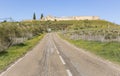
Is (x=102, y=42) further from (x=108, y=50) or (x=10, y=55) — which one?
(x=10, y=55)

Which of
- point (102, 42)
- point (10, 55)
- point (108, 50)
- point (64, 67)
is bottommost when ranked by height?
point (102, 42)

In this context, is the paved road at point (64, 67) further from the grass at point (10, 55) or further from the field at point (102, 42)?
the field at point (102, 42)

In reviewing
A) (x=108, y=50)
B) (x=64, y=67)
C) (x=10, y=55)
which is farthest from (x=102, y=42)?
(x=64, y=67)

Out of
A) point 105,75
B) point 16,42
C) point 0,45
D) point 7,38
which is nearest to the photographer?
point 105,75

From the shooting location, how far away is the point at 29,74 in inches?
502

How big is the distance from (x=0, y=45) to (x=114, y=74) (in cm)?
1925

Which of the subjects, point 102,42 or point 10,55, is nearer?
point 10,55

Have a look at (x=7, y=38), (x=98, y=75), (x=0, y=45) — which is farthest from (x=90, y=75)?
(x=7, y=38)

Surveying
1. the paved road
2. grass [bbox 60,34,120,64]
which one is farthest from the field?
the paved road

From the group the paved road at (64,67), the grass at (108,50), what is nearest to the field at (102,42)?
the grass at (108,50)

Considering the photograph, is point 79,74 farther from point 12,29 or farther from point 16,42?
point 16,42

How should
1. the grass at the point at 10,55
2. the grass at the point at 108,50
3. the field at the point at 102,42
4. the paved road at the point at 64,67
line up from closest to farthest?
the paved road at the point at 64,67
the grass at the point at 10,55
the grass at the point at 108,50
the field at the point at 102,42

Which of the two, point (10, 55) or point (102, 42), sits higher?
point (10, 55)

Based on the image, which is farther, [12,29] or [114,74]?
[12,29]
